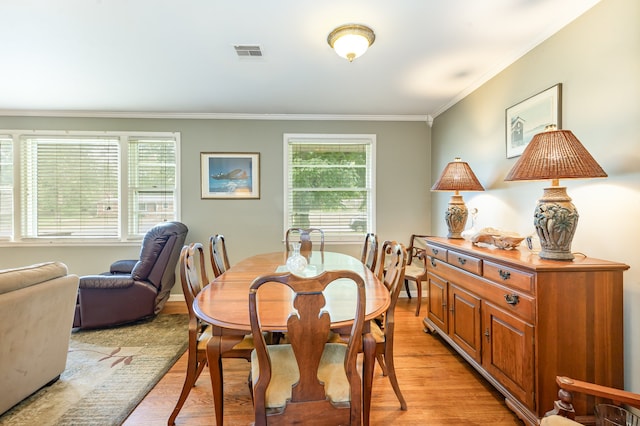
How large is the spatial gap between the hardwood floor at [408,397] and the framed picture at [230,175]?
2176 mm

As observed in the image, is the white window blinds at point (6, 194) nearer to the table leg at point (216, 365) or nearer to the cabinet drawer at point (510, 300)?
the table leg at point (216, 365)

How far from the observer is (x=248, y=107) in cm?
371

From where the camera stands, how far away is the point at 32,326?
5.99ft

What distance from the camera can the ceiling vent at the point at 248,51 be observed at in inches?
91.0

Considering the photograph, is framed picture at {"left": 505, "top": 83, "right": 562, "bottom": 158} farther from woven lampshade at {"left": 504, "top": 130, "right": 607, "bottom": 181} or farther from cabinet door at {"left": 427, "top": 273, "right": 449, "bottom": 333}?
cabinet door at {"left": 427, "top": 273, "right": 449, "bottom": 333}

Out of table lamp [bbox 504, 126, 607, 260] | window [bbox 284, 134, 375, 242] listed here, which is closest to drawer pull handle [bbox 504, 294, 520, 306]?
table lamp [bbox 504, 126, 607, 260]

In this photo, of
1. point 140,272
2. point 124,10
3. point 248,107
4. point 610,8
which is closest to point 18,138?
point 140,272

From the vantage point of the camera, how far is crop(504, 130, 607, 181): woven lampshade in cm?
152

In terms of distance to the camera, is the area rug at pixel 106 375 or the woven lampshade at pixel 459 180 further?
the woven lampshade at pixel 459 180

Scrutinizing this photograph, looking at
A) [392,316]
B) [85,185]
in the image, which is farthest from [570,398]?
[85,185]

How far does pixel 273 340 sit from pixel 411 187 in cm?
292

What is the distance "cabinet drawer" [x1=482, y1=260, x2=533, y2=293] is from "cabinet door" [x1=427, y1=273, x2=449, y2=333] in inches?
25.5

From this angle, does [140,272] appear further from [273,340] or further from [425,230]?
[425,230]

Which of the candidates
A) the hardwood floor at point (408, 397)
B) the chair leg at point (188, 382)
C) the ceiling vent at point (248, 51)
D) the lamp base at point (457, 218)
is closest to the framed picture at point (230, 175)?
the ceiling vent at point (248, 51)
